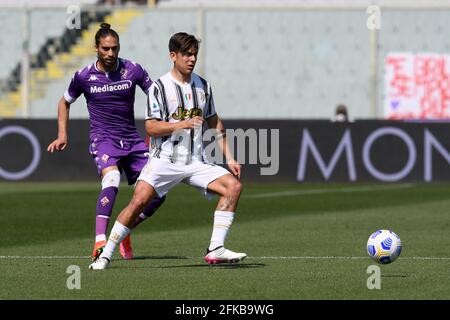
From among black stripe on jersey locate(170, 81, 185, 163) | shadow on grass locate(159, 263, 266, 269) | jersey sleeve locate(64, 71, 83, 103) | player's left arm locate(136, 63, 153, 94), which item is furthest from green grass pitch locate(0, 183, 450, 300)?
player's left arm locate(136, 63, 153, 94)

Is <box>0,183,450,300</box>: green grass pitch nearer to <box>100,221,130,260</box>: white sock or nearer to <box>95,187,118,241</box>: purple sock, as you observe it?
<box>100,221,130,260</box>: white sock

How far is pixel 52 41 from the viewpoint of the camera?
107 feet

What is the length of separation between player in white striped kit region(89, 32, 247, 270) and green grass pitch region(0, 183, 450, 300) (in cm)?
36

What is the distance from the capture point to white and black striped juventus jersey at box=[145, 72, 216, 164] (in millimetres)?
11117

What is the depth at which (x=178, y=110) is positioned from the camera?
11.1 metres

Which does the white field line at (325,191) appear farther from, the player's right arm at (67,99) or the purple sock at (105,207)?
the purple sock at (105,207)

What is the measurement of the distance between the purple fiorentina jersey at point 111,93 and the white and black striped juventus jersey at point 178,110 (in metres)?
1.29

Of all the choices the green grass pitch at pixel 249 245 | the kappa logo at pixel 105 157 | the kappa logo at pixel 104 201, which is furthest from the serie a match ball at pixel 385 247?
the kappa logo at pixel 105 157

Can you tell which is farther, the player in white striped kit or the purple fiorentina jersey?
the purple fiorentina jersey

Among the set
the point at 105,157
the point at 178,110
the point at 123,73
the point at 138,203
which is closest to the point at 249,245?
the point at 105,157

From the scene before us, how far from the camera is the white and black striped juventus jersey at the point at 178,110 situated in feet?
36.5

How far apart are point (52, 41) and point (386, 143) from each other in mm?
10970
